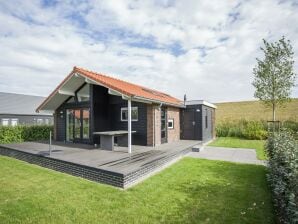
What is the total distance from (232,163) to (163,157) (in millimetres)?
3157

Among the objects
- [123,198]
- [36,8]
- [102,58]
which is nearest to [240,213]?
[123,198]

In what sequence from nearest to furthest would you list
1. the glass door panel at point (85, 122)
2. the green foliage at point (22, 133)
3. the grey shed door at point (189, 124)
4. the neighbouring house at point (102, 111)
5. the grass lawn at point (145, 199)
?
the grass lawn at point (145, 199) → the neighbouring house at point (102, 111) → the glass door panel at point (85, 122) → the green foliage at point (22, 133) → the grey shed door at point (189, 124)

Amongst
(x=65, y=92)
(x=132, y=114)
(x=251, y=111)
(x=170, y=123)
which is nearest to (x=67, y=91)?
(x=65, y=92)

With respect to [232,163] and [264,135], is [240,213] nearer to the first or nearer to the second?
[232,163]

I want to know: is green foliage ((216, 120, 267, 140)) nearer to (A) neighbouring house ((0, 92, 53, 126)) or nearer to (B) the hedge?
(B) the hedge

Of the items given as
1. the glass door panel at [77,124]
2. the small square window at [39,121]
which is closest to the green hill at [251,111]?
the glass door panel at [77,124]

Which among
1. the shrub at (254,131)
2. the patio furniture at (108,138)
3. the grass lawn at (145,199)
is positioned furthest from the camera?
the shrub at (254,131)

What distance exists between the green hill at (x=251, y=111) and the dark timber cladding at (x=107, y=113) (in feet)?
47.9

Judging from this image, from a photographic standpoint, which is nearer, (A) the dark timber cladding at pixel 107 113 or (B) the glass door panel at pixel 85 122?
(A) the dark timber cladding at pixel 107 113

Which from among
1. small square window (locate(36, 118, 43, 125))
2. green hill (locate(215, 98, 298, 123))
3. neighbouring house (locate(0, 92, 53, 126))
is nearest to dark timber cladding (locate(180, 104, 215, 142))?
green hill (locate(215, 98, 298, 123))

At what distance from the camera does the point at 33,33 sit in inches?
453

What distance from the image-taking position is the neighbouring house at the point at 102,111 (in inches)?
453

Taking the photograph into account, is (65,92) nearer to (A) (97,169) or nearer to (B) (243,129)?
(A) (97,169)

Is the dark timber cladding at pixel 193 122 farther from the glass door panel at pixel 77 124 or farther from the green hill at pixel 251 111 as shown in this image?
the green hill at pixel 251 111
